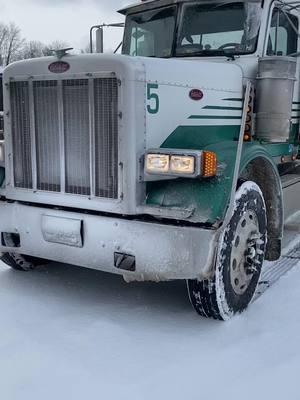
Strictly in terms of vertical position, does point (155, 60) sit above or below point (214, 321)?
above

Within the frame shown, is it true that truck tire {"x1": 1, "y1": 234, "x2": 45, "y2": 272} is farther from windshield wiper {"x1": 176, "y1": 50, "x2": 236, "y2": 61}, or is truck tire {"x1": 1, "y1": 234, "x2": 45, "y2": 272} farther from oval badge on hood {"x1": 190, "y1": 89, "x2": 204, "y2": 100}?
windshield wiper {"x1": 176, "y1": 50, "x2": 236, "y2": 61}

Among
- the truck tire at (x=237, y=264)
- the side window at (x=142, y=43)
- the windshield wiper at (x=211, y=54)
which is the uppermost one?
the side window at (x=142, y=43)

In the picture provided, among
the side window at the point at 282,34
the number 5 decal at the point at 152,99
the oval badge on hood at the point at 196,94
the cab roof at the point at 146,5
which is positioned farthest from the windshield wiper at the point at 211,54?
the number 5 decal at the point at 152,99

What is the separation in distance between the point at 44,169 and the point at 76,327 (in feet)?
3.99

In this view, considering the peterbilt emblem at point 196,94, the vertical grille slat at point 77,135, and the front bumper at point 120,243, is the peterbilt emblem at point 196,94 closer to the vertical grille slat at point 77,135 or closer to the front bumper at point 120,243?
the vertical grille slat at point 77,135

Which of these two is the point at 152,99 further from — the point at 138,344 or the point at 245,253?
the point at 138,344

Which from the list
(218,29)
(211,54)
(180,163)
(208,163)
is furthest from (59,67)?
(218,29)

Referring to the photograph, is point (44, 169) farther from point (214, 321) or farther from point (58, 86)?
point (214, 321)

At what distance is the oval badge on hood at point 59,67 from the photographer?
12.2ft

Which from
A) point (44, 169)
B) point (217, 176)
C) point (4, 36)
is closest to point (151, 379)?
point (217, 176)

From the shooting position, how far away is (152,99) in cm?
368

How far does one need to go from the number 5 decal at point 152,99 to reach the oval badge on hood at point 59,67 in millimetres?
603

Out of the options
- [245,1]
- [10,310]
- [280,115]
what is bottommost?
[10,310]

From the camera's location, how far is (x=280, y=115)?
4531 mm
